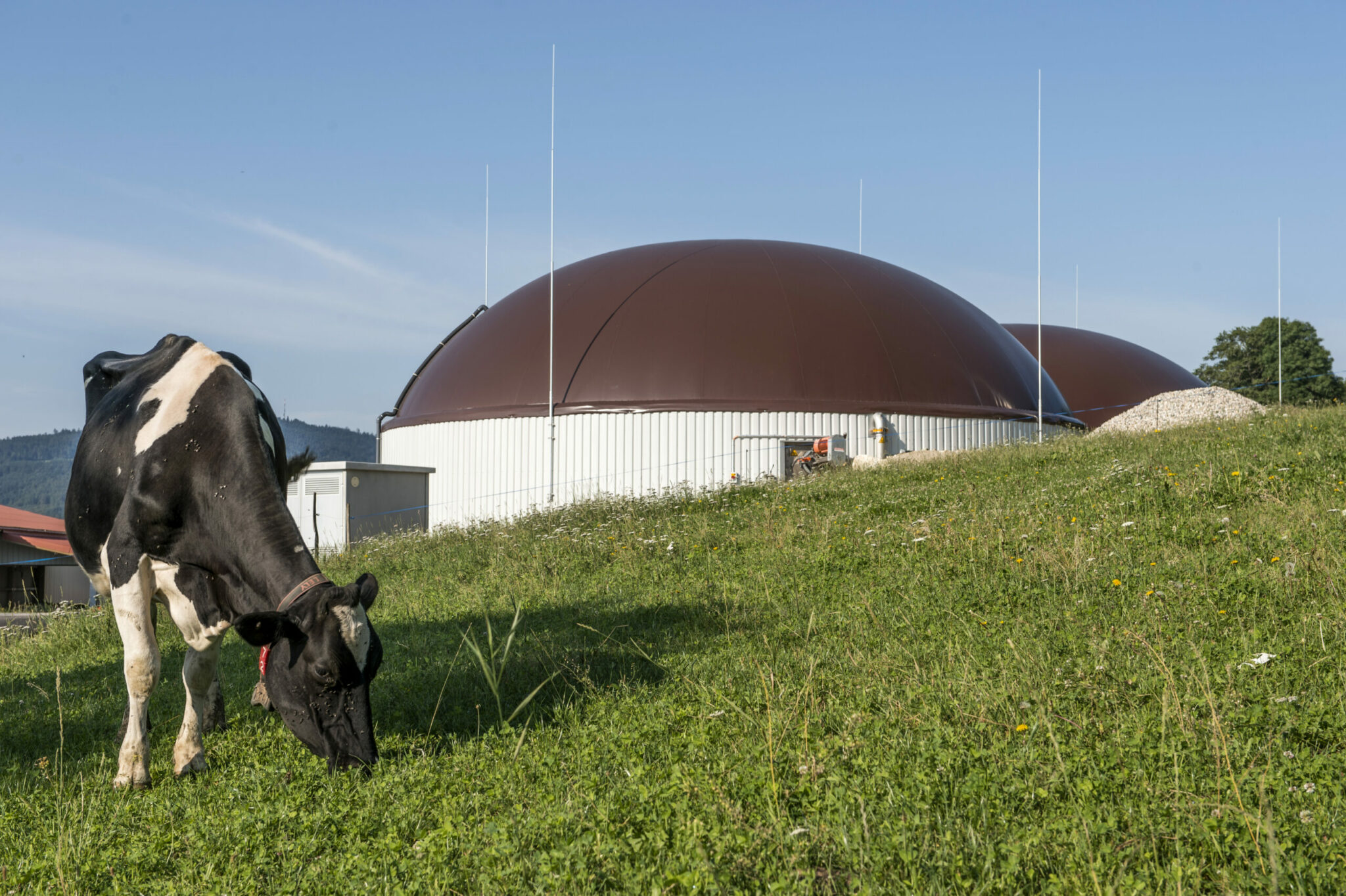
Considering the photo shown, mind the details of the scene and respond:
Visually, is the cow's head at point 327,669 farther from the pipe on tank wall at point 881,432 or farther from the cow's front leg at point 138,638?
the pipe on tank wall at point 881,432

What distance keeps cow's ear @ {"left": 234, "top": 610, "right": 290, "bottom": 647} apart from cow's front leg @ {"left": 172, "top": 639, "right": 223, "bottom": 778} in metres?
1.18

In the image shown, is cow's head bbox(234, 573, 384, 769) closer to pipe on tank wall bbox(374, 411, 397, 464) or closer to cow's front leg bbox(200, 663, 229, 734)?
cow's front leg bbox(200, 663, 229, 734)

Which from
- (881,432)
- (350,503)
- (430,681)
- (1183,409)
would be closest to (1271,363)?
(1183,409)

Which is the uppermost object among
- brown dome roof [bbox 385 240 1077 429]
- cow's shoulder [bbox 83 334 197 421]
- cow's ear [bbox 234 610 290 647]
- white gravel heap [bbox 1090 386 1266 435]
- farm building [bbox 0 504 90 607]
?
brown dome roof [bbox 385 240 1077 429]

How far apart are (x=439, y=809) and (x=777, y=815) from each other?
1.66m

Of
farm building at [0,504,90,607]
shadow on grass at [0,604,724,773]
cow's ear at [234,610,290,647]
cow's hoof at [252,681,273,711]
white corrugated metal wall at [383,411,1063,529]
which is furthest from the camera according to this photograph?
farm building at [0,504,90,607]

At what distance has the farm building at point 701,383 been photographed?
2470 centimetres

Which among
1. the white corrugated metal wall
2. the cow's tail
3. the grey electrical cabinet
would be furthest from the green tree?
the cow's tail

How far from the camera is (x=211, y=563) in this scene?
5.98 metres


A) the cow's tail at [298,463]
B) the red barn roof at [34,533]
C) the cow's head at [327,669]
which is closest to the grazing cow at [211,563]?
the cow's head at [327,669]

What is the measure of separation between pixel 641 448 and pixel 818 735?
19.8 m

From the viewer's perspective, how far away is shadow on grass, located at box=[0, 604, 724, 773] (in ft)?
20.9

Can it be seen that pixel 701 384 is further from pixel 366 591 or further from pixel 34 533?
pixel 34 533

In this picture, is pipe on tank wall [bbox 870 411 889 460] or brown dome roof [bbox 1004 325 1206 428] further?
brown dome roof [bbox 1004 325 1206 428]
